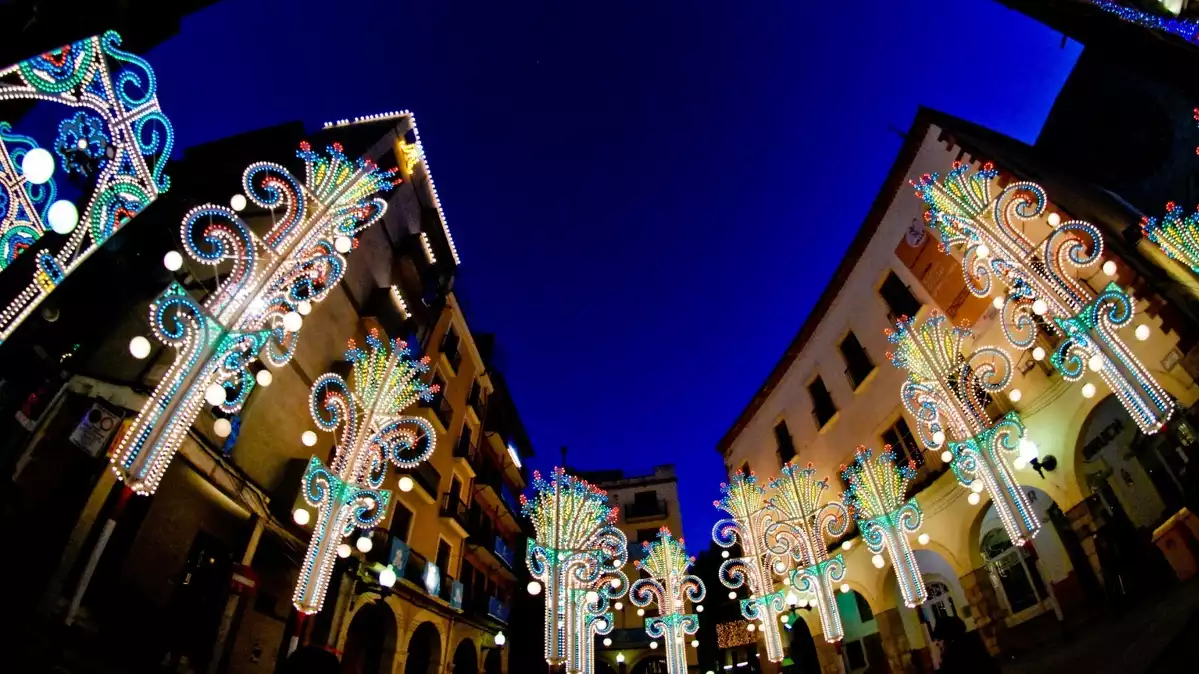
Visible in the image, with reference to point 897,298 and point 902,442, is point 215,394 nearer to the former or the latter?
point 902,442

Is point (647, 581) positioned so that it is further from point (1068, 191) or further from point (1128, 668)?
point (1068, 191)

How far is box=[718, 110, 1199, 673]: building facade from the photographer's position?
29.5 ft

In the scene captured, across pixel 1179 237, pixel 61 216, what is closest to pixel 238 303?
pixel 61 216

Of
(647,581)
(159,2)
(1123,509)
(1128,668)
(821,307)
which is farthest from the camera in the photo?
(821,307)

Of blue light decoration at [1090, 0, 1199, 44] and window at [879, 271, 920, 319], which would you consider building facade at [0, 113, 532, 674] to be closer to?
blue light decoration at [1090, 0, 1199, 44]

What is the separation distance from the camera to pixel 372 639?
14.0 meters

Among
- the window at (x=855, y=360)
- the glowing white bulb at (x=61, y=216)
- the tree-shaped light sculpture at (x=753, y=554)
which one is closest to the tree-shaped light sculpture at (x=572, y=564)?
the tree-shaped light sculpture at (x=753, y=554)

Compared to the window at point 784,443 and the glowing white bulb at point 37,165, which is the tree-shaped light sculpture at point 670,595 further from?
the glowing white bulb at point 37,165

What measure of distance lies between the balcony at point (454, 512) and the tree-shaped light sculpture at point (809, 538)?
1107 centimetres

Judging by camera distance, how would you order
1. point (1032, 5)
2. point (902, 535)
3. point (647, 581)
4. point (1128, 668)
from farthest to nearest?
point (647, 581) → point (902, 535) → point (1032, 5) → point (1128, 668)

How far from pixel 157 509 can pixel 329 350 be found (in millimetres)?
5459

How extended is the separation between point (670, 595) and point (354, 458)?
8.32 m

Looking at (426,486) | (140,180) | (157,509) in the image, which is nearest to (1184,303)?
(140,180)

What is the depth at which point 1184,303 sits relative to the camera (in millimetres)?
8102
